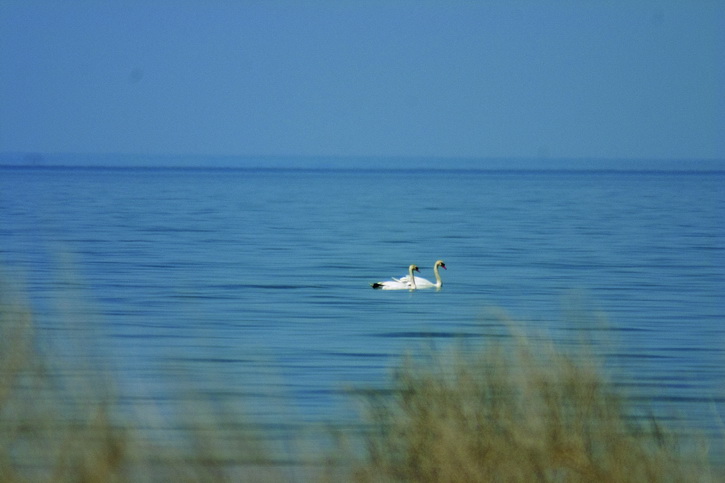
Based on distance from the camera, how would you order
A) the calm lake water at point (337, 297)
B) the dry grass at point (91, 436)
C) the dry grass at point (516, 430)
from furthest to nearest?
the calm lake water at point (337, 297) → the dry grass at point (516, 430) → the dry grass at point (91, 436)

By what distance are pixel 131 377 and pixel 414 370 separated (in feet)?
13.6

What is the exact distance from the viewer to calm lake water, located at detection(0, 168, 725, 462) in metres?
7.02

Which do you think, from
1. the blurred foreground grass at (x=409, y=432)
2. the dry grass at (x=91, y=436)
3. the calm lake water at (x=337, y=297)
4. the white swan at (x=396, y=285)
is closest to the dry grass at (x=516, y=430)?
the blurred foreground grass at (x=409, y=432)

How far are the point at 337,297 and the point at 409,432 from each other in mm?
11369

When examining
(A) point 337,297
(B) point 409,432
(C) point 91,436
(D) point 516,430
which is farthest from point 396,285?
(C) point 91,436

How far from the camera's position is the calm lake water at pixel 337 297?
7023mm

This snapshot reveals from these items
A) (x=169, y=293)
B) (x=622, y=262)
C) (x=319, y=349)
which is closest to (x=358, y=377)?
(x=319, y=349)

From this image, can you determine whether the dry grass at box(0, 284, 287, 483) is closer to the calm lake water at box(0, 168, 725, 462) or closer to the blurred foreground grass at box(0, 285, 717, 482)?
the blurred foreground grass at box(0, 285, 717, 482)

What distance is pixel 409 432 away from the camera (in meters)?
4.94

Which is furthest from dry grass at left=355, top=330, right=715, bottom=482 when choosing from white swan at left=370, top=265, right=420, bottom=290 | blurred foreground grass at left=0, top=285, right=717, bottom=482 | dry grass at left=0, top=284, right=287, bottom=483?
white swan at left=370, top=265, right=420, bottom=290

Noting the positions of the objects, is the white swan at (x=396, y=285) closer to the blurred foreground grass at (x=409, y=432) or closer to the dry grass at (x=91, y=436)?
the blurred foreground grass at (x=409, y=432)

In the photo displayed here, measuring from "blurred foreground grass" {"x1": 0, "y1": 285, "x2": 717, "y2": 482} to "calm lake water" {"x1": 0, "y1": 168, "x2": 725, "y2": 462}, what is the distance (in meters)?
0.20

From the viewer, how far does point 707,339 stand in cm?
1238

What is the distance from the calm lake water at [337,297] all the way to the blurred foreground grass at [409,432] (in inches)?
7.9
